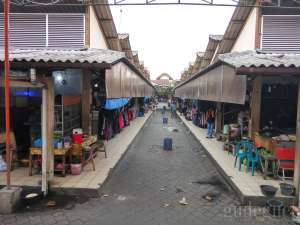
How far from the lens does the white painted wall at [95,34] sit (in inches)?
475

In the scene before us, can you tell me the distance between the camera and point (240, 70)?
645 cm

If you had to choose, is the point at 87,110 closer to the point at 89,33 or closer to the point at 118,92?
the point at 118,92

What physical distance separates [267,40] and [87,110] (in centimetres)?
748

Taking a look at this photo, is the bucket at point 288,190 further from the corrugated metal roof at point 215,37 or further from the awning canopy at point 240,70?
the corrugated metal roof at point 215,37

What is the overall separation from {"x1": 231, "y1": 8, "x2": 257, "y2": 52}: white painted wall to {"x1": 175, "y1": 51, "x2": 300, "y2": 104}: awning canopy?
1.79 m

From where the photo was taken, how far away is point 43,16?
39.2ft

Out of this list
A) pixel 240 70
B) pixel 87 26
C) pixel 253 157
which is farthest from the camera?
pixel 87 26

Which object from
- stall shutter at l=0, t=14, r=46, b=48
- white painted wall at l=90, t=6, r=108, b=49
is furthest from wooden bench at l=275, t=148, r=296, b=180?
stall shutter at l=0, t=14, r=46, b=48

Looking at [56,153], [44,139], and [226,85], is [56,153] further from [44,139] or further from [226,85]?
[226,85]

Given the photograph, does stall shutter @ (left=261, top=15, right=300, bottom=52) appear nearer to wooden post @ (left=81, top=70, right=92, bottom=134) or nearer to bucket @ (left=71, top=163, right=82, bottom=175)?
wooden post @ (left=81, top=70, right=92, bottom=134)

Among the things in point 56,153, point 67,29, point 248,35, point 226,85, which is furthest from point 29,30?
point 248,35

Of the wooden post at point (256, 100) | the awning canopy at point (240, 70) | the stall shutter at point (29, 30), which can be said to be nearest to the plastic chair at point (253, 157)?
the wooden post at point (256, 100)

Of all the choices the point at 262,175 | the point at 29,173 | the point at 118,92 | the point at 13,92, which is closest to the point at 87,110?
the point at 118,92

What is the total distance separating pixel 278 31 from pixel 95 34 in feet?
24.3
